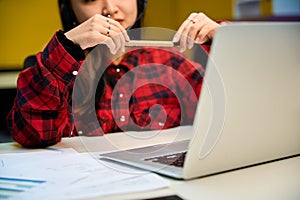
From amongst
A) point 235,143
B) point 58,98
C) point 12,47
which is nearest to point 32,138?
point 58,98

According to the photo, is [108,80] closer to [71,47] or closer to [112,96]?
[112,96]

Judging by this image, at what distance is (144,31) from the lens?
110 centimetres

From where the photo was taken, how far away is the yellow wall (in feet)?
7.72

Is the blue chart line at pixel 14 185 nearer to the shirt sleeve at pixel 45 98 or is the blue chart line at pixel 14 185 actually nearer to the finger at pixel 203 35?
the shirt sleeve at pixel 45 98

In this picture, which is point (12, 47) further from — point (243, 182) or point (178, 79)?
point (243, 182)

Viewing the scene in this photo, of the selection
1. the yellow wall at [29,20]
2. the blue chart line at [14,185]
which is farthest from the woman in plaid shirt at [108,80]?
the yellow wall at [29,20]

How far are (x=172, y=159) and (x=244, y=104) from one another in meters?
0.15

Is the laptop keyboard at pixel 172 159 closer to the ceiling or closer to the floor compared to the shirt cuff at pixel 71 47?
closer to the floor

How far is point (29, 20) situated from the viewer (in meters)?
2.42

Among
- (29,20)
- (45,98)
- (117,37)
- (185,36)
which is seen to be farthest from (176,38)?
(29,20)

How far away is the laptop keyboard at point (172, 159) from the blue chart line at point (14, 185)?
18cm

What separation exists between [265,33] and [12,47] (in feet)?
6.82

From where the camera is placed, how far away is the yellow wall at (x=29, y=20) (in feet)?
7.72

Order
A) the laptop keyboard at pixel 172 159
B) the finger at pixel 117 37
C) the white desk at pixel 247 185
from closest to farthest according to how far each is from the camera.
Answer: the white desk at pixel 247 185, the laptop keyboard at pixel 172 159, the finger at pixel 117 37
